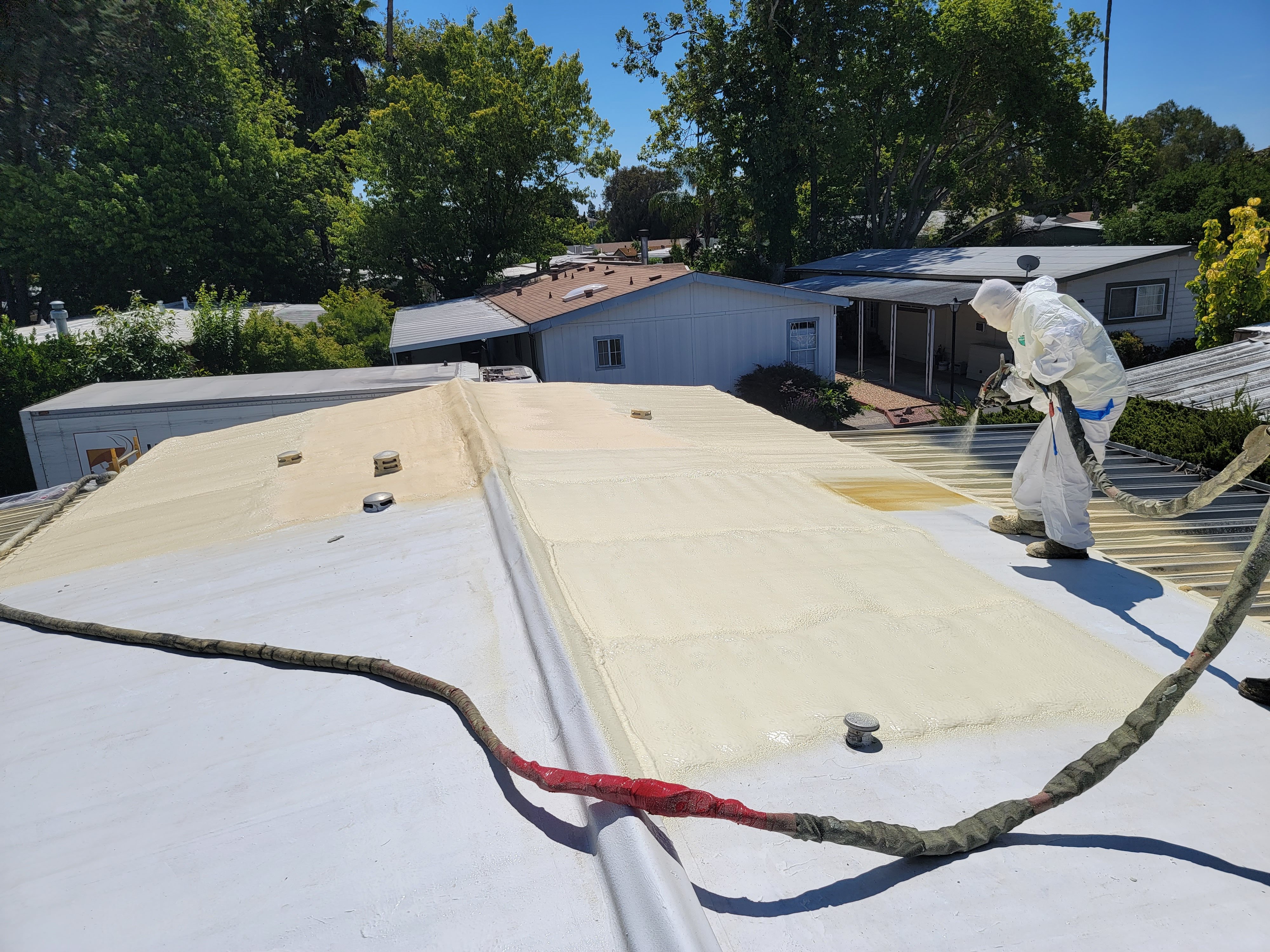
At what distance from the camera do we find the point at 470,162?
90.4 ft

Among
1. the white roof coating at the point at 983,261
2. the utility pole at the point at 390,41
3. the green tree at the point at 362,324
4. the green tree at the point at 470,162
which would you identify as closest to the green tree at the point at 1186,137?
the utility pole at the point at 390,41

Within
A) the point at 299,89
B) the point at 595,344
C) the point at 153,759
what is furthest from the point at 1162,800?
the point at 299,89

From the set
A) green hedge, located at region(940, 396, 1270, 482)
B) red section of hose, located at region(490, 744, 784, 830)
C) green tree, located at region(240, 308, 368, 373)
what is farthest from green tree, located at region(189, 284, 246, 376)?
red section of hose, located at region(490, 744, 784, 830)

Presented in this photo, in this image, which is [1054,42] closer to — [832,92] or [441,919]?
[832,92]

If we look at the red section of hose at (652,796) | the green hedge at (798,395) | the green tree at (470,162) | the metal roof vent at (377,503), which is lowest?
the green hedge at (798,395)

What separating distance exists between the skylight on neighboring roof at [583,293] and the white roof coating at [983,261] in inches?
371

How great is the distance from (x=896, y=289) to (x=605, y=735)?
22740mm

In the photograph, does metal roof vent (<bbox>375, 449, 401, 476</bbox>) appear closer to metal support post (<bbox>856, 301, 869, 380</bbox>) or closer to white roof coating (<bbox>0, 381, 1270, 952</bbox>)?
white roof coating (<bbox>0, 381, 1270, 952</bbox>)

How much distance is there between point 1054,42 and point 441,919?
35.8m

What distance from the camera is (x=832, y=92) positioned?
28906 millimetres

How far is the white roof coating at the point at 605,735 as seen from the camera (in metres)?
1.77

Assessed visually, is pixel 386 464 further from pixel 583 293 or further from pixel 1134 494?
pixel 583 293

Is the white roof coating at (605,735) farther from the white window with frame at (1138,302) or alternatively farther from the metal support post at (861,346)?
the metal support post at (861,346)

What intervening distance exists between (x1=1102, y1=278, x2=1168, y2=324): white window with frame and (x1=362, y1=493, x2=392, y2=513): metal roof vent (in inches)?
840
